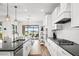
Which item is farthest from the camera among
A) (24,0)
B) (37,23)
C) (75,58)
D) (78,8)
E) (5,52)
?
(37,23)

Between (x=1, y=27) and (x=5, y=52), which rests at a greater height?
(x=1, y=27)

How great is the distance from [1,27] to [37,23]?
6.24 meters

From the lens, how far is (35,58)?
88cm

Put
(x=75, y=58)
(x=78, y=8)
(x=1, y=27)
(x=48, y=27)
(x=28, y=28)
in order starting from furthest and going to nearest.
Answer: (x=28, y=28) → (x=1, y=27) → (x=48, y=27) → (x=78, y=8) → (x=75, y=58)

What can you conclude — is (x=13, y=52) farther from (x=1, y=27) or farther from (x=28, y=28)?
(x=28, y=28)

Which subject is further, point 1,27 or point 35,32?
point 35,32

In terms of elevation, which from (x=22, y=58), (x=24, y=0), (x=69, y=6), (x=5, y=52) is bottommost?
(x=5, y=52)

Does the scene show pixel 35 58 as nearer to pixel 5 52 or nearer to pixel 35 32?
pixel 5 52

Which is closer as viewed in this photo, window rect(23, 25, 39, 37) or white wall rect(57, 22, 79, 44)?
white wall rect(57, 22, 79, 44)

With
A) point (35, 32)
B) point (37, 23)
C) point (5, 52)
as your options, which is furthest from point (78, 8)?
point (35, 32)

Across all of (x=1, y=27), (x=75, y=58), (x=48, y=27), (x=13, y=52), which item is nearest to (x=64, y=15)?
(x=13, y=52)

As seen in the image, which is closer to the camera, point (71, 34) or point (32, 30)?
point (71, 34)

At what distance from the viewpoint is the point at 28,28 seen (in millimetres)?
16672

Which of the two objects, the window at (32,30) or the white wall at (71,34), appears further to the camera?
the window at (32,30)
